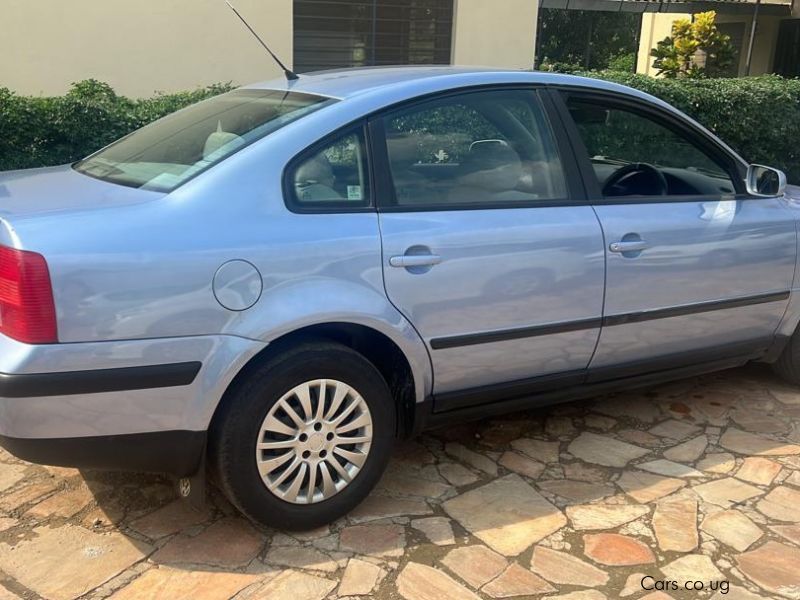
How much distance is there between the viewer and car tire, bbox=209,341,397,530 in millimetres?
2738

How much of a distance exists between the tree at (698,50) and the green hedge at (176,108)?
6804mm

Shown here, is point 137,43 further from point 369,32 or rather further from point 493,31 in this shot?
point 493,31

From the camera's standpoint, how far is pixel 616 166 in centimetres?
395

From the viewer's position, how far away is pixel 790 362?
436 cm

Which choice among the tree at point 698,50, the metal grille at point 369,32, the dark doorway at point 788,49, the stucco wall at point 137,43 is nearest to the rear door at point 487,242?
the stucco wall at point 137,43

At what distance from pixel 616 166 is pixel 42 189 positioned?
8.36ft

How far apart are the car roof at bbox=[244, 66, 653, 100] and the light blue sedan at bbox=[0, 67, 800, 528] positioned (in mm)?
20

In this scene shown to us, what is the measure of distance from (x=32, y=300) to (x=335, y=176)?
1108 mm

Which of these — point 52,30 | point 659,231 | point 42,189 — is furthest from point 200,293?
point 52,30

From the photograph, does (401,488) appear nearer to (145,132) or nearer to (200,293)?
(200,293)

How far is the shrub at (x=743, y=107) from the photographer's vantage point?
7797 millimetres

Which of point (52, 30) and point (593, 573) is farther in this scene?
point (52, 30)

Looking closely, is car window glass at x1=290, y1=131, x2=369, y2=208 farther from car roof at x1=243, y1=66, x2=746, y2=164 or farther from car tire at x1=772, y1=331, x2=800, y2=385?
car tire at x1=772, y1=331, x2=800, y2=385

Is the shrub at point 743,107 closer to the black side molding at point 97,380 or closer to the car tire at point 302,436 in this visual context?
the car tire at point 302,436
